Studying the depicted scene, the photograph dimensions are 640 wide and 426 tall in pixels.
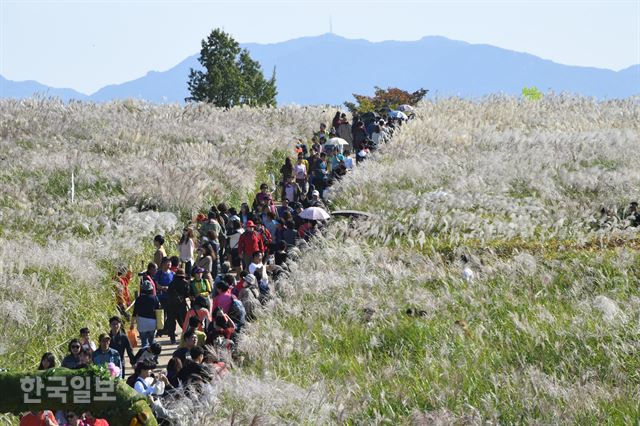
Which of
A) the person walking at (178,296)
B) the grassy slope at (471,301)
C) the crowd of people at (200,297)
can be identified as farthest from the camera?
the person walking at (178,296)

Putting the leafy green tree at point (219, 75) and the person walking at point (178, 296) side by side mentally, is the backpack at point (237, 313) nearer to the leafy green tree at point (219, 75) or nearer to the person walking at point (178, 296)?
the person walking at point (178, 296)

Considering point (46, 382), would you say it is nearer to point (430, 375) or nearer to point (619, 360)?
point (430, 375)

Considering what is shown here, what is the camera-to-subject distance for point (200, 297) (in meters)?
14.0

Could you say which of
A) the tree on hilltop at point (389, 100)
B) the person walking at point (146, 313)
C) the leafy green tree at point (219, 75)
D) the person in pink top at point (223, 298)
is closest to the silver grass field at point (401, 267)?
the person in pink top at point (223, 298)

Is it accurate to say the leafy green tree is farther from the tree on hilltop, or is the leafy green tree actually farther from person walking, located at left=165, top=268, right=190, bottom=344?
person walking, located at left=165, top=268, right=190, bottom=344

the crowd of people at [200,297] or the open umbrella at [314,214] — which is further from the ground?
the open umbrella at [314,214]

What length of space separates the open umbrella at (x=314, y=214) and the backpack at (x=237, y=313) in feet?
19.6

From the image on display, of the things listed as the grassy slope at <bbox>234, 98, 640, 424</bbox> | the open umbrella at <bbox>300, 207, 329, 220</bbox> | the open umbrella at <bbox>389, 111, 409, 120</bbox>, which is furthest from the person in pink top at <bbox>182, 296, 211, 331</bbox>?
the open umbrella at <bbox>389, 111, 409, 120</bbox>

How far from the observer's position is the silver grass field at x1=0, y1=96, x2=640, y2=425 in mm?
10344

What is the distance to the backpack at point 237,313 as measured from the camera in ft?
45.5

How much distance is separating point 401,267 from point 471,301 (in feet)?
8.14

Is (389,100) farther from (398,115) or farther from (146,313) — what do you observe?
(146,313)

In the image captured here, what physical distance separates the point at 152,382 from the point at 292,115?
31786 mm

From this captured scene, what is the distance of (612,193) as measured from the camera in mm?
21969
